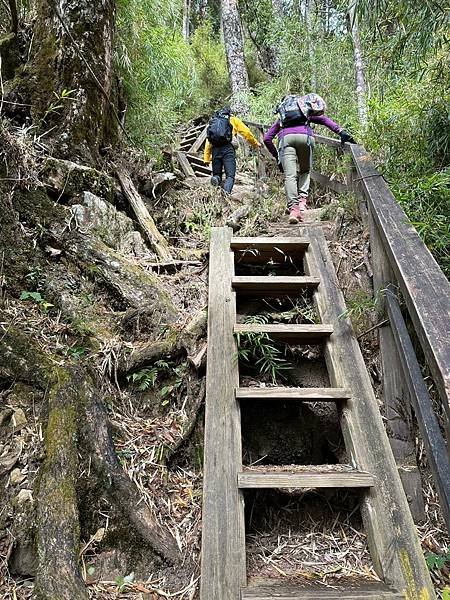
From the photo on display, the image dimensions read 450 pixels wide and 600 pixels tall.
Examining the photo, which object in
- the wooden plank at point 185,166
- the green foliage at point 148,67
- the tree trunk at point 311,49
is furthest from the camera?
the tree trunk at point 311,49

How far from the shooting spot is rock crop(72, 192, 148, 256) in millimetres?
3732

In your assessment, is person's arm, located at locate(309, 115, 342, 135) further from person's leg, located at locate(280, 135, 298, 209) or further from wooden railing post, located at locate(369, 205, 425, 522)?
wooden railing post, located at locate(369, 205, 425, 522)

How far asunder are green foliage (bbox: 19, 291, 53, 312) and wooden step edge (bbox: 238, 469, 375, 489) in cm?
163

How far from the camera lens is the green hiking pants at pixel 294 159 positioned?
16.3 feet

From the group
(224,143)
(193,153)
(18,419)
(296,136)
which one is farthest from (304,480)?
(193,153)

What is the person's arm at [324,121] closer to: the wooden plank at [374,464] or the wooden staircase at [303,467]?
the wooden staircase at [303,467]

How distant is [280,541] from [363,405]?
2.48 ft

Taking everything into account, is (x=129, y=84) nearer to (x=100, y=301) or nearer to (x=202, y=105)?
(x=100, y=301)

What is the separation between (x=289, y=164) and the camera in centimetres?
506

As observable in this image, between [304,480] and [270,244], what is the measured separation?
1.86m

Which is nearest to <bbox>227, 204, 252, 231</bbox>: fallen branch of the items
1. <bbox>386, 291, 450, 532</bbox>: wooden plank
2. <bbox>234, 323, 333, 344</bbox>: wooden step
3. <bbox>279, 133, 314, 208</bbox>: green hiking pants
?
<bbox>279, 133, 314, 208</bbox>: green hiking pants

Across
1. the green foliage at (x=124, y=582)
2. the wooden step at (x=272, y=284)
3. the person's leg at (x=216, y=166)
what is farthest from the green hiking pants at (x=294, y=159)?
the green foliage at (x=124, y=582)

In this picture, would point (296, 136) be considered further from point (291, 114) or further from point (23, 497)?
point (23, 497)

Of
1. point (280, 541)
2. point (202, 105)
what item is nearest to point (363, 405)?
point (280, 541)
